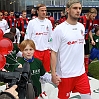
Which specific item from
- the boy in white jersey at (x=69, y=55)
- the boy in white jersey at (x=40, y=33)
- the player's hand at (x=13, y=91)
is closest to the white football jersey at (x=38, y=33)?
the boy in white jersey at (x=40, y=33)

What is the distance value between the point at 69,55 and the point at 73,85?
43 centimetres

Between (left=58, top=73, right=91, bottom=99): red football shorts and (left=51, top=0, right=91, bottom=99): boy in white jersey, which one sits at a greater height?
(left=51, top=0, right=91, bottom=99): boy in white jersey

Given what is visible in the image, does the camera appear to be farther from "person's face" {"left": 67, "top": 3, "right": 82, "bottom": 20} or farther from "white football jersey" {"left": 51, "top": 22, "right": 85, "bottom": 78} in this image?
"person's face" {"left": 67, "top": 3, "right": 82, "bottom": 20}

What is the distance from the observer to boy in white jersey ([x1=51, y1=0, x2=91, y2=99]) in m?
3.71

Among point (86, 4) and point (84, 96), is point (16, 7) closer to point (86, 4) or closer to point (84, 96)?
point (86, 4)

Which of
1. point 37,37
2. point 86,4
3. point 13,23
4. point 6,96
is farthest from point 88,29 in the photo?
point 86,4

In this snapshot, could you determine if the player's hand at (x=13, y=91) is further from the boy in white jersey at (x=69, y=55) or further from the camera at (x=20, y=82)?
the boy in white jersey at (x=69, y=55)

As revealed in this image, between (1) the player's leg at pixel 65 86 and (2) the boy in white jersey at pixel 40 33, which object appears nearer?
(1) the player's leg at pixel 65 86

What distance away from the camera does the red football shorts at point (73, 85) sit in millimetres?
3842

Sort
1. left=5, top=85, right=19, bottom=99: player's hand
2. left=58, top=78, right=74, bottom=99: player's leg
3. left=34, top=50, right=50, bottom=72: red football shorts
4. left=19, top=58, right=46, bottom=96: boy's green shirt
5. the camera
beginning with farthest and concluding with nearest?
left=34, top=50, right=50, bottom=72: red football shorts → left=19, top=58, right=46, bottom=96: boy's green shirt → left=58, top=78, right=74, bottom=99: player's leg → the camera → left=5, top=85, right=19, bottom=99: player's hand

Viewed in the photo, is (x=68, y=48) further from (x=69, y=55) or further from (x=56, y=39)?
(x=56, y=39)

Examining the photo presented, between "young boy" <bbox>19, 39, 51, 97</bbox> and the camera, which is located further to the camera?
"young boy" <bbox>19, 39, 51, 97</bbox>

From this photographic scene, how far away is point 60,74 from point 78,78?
0.25 metres

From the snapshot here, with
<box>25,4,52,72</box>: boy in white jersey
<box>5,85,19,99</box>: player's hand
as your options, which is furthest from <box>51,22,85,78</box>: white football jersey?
<box>5,85,19,99</box>: player's hand
